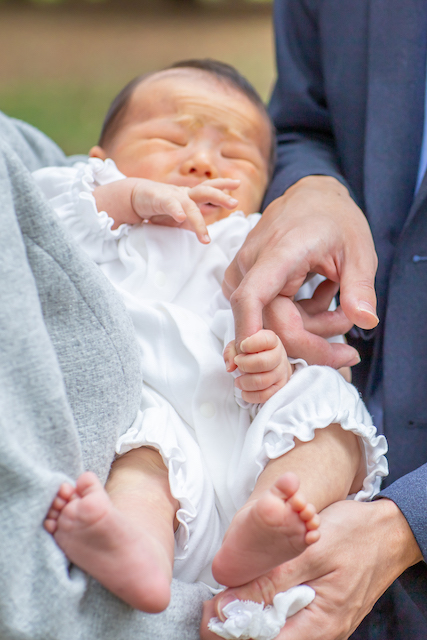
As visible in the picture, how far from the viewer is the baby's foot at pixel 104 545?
514mm

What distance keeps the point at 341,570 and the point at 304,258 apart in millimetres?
409

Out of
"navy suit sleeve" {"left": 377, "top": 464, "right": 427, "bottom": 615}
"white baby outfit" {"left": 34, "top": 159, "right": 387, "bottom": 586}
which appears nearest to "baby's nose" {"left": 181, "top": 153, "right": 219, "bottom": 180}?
"white baby outfit" {"left": 34, "top": 159, "right": 387, "bottom": 586}

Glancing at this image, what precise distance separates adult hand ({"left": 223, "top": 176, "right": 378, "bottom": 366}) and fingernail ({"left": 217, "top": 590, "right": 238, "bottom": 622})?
1.00 feet

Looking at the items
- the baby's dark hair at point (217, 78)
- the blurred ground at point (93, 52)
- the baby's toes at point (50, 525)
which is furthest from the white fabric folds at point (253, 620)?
the blurred ground at point (93, 52)

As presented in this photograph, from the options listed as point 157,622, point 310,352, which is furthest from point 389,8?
point 157,622

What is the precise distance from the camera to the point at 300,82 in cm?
135

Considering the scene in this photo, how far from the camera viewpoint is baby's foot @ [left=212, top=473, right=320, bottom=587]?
539mm

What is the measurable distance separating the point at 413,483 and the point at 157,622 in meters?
0.39

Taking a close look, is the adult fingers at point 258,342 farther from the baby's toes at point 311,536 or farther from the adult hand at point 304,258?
the baby's toes at point 311,536

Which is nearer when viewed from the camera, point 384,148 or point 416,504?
point 416,504

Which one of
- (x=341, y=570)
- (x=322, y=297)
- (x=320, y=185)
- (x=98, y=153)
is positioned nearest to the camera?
(x=341, y=570)

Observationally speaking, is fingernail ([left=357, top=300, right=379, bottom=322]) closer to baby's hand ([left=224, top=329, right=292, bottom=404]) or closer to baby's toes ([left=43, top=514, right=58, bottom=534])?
baby's hand ([left=224, top=329, right=292, bottom=404])

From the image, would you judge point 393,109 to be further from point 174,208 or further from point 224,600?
point 224,600

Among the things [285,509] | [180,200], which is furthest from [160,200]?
[285,509]
